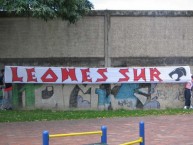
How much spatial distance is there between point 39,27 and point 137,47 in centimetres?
439

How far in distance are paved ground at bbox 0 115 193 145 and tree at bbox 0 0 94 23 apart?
373cm

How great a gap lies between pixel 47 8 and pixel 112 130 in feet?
15.7

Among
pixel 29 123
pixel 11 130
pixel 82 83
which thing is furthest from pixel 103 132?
pixel 82 83

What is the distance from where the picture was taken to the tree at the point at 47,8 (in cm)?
1444

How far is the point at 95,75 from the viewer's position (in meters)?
19.1

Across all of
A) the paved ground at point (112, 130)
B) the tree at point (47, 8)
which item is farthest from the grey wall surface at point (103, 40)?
the paved ground at point (112, 130)

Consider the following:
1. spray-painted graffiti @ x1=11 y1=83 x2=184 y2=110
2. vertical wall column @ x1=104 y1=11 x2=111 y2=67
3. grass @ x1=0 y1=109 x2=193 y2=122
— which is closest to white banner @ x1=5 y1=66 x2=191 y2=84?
spray-painted graffiti @ x1=11 y1=83 x2=184 y2=110

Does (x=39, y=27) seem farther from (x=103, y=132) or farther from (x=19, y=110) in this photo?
(x=103, y=132)

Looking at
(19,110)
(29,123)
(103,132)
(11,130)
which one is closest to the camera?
(103,132)

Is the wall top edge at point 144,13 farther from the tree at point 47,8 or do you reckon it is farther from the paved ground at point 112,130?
the paved ground at point 112,130

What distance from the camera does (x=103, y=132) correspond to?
23.9 feet

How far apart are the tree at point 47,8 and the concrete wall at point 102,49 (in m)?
2.00

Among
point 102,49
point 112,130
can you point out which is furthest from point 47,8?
point 102,49

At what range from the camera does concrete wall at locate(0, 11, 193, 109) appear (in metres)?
18.9
